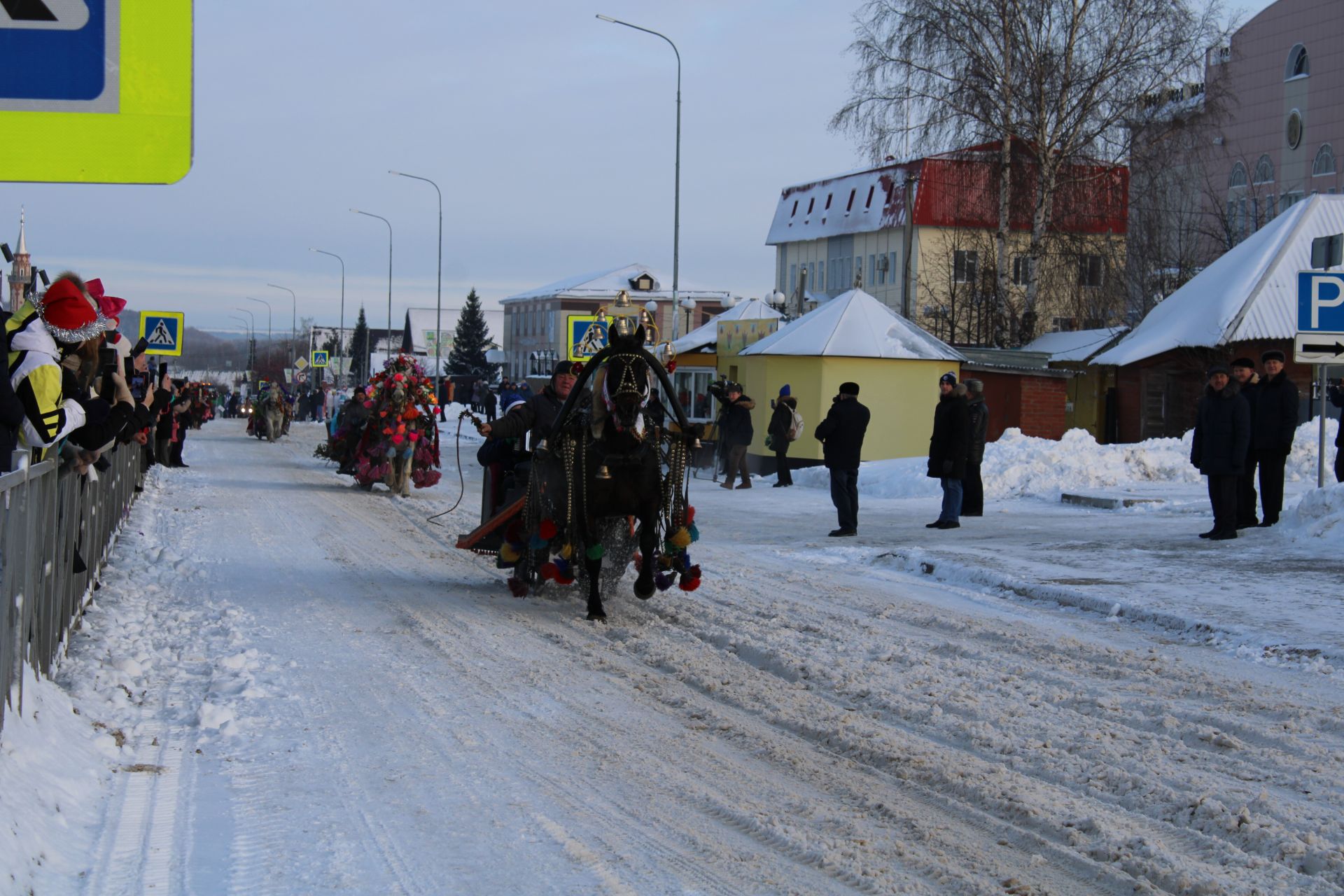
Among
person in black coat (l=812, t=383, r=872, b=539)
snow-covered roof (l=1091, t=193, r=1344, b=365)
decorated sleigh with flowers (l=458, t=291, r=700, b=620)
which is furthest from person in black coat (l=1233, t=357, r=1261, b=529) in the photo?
snow-covered roof (l=1091, t=193, r=1344, b=365)

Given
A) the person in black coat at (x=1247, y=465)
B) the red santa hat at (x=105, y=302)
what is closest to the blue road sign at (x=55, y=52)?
the red santa hat at (x=105, y=302)

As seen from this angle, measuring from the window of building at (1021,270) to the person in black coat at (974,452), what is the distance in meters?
21.2

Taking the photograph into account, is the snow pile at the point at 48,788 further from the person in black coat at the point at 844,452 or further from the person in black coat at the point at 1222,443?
the person in black coat at the point at 1222,443

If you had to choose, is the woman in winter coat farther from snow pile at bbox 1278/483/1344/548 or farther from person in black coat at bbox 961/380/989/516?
snow pile at bbox 1278/483/1344/548

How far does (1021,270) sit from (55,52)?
41.5 m

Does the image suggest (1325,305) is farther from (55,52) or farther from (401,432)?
(55,52)

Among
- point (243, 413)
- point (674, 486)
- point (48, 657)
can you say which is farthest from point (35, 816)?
point (243, 413)

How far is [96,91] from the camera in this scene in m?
3.80

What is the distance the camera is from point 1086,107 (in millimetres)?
37219

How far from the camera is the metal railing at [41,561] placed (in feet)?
19.1

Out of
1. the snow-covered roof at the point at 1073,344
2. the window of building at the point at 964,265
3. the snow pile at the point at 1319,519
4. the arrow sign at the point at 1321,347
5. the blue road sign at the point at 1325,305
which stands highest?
the window of building at the point at 964,265

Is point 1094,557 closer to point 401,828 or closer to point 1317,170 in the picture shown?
point 401,828

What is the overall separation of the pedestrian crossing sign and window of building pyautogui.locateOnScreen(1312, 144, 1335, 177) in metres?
42.2

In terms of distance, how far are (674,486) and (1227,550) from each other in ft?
21.4
